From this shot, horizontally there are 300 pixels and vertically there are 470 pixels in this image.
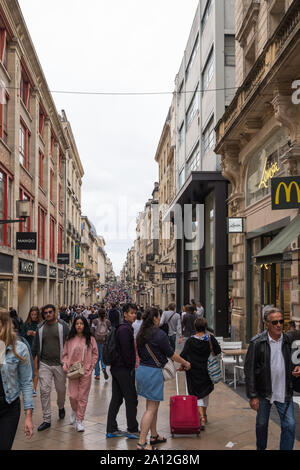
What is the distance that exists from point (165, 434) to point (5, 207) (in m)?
14.5

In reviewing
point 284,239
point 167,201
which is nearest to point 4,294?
point 284,239

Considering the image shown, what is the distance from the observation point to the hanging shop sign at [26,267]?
2169cm

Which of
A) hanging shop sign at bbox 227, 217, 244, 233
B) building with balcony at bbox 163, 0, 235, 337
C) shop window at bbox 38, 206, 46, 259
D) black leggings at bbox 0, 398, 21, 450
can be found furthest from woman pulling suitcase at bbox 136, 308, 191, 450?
shop window at bbox 38, 206, 46, 259

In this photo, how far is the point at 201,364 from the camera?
7.14 m

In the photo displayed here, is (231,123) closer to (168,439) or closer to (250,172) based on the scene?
(250,172)

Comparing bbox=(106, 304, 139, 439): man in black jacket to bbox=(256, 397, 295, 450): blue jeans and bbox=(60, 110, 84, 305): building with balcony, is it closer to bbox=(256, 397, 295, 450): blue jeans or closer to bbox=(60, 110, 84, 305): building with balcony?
bbox=(256, 397, 295, 450): blue jeans

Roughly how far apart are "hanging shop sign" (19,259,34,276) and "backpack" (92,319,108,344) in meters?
10.5

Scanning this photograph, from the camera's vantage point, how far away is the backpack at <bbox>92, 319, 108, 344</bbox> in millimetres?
11766

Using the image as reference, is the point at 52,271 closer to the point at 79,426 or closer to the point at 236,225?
the point at 236,225

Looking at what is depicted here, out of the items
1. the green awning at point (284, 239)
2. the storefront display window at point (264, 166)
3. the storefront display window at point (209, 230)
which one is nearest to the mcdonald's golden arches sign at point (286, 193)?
the green awning at point (284, 239)

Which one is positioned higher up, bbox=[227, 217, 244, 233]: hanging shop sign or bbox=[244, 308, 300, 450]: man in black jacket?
bbox=[227, 217, 244, 233]: hanging shop sign

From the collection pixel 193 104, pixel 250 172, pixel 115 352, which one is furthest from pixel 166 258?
pixel 115 352

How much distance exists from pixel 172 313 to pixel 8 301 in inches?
312

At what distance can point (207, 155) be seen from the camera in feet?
78.2
